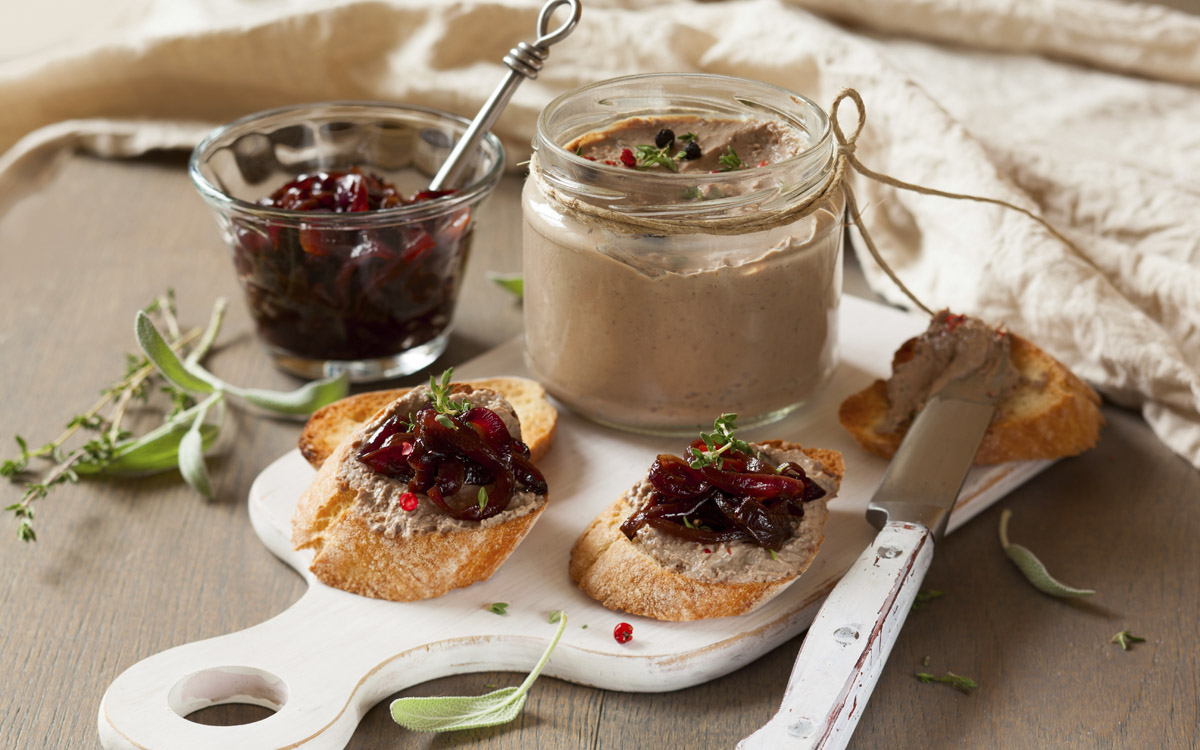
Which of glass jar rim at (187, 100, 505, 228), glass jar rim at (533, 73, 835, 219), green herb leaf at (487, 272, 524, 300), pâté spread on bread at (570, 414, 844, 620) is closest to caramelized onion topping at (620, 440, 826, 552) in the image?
pâté spread on bread at (570, 414, 844, 620)

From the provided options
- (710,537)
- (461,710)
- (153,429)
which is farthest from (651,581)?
(153,429)

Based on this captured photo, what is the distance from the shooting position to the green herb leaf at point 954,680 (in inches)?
85.4

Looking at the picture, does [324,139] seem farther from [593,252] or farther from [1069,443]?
[1069,443]

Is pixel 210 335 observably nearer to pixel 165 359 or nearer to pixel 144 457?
pixel 165 359

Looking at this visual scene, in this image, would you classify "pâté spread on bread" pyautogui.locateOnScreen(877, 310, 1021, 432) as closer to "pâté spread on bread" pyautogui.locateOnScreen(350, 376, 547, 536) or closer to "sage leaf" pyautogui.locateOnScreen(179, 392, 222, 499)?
"pâté spread on bread" pyautogui.locateOnScreen(350, 376, 547, 536)

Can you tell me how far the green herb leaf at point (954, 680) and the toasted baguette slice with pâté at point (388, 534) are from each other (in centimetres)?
86

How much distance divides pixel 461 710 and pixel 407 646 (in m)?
0.19

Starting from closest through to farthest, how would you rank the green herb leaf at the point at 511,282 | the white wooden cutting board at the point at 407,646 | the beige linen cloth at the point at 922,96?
the white wooden cutting board at the point at 407,646 < the beige linen cloth at the point at 922,96 < the green herb leaf at the point at 511,282

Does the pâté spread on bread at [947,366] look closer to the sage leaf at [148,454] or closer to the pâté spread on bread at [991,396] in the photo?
the pâté spread on bread at [991,396]

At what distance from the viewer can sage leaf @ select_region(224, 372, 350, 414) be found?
2.95 m

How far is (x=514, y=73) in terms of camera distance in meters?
2.93

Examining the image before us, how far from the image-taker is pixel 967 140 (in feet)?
11.3

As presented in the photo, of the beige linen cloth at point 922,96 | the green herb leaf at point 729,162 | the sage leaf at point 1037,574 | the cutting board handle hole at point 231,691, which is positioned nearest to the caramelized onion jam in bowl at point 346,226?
the green herb leaf at point 729,162

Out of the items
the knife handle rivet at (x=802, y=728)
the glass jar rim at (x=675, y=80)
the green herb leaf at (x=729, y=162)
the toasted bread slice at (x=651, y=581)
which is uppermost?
the glass jar rim at (x=675, y=80)
